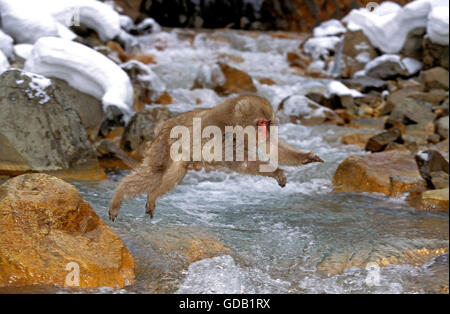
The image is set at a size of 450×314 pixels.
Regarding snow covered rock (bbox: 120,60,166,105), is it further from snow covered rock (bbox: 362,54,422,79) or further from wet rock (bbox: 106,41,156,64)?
snow covered rock (bbox: 362,54,422,79)

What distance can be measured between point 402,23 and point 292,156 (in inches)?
465

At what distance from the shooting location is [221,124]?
10.8 ft

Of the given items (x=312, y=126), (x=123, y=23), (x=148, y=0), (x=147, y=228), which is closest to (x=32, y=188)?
(x=147, y=228)

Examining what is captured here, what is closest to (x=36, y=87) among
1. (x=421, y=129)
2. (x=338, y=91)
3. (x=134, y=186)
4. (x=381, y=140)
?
(x=134, y=186)

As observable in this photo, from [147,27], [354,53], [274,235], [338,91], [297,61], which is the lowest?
[274,235]

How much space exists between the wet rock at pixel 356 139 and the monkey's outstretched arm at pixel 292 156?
5598 mm

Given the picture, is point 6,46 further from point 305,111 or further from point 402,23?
point 402,23

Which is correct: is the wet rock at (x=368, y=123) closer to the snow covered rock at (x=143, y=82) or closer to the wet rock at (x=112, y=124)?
the snow covered rock at (x=143, y=82)

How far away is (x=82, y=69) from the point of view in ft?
28.0

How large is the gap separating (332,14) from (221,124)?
18.4 meters

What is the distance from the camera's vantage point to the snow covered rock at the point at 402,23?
12539 millimetres

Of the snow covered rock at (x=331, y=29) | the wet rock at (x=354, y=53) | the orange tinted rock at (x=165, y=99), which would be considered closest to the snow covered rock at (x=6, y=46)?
the orange tinted rock at (x=165, y=99)

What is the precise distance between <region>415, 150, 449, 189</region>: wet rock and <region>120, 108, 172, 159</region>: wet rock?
11.6ft

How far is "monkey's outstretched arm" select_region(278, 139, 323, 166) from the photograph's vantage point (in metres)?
3.33
